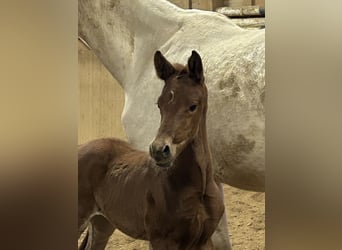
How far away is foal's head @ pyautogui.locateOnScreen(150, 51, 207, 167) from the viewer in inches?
29.2

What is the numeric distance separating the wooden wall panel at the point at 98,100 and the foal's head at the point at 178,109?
1.00 metres

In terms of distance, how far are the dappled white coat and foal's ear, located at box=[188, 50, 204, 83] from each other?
4.9 inches

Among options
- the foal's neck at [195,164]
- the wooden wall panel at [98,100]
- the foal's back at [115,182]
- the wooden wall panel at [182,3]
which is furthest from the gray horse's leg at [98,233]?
the wooden wall panel at [182,3]

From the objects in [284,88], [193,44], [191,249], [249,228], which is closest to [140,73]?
[193,44]

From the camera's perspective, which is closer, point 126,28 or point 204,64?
point 204,64

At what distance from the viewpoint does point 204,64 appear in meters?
0.97

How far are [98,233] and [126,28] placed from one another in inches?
16.6

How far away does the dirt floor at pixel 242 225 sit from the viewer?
1425 millimetres

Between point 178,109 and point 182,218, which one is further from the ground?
point 178,109

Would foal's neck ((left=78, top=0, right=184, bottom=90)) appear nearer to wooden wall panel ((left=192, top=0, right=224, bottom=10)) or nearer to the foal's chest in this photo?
the foal's chest

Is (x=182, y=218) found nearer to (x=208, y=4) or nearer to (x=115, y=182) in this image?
(x=115, y=182)

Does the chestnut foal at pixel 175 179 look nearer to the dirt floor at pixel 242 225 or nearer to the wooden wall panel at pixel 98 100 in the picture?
the dirt floor at pixel 242 225

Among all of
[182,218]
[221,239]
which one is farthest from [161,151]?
[221,239]

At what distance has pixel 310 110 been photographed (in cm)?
23
